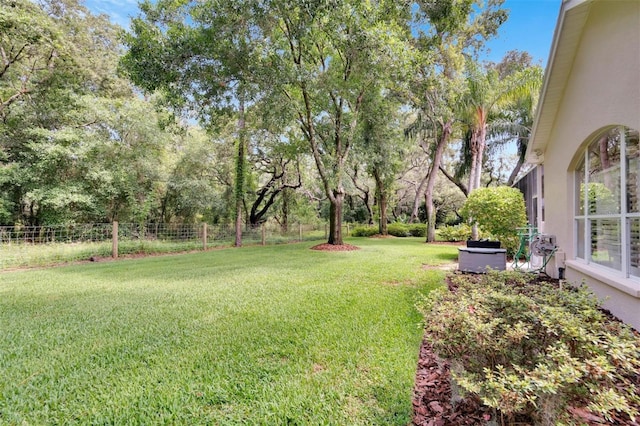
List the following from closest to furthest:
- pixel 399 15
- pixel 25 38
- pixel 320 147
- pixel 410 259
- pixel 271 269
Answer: pixel 271 269 → pixel 410 259 → pixel 399 15 → pixel 25 38 → pixel 320 147

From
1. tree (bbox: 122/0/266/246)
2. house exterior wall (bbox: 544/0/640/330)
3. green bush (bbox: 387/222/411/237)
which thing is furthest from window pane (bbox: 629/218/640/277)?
green bush (bbox: 387/222/411/237)

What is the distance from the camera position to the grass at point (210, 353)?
84.1 inches

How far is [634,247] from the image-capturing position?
347 cm

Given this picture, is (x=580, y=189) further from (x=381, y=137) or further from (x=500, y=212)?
(x=381, y=137)

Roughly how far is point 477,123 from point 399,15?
6.78 meters

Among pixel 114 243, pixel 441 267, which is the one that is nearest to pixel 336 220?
pixel 441 267

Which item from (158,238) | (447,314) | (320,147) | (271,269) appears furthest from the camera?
(320,147)

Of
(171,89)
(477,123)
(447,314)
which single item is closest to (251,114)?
(171,89)

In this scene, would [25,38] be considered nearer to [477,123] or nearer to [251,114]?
[251,114]

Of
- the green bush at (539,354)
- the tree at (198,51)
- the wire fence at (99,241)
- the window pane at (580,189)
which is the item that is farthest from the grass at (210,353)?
the tree at (198,51)

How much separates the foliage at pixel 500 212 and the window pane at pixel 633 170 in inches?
212

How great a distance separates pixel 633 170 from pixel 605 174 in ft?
2.32

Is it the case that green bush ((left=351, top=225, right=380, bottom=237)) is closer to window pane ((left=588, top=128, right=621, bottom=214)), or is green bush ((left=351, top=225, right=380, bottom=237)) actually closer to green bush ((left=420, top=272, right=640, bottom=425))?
window pane ((left=588, top=128, right=621, bottom=214))

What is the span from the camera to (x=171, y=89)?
945 cm
